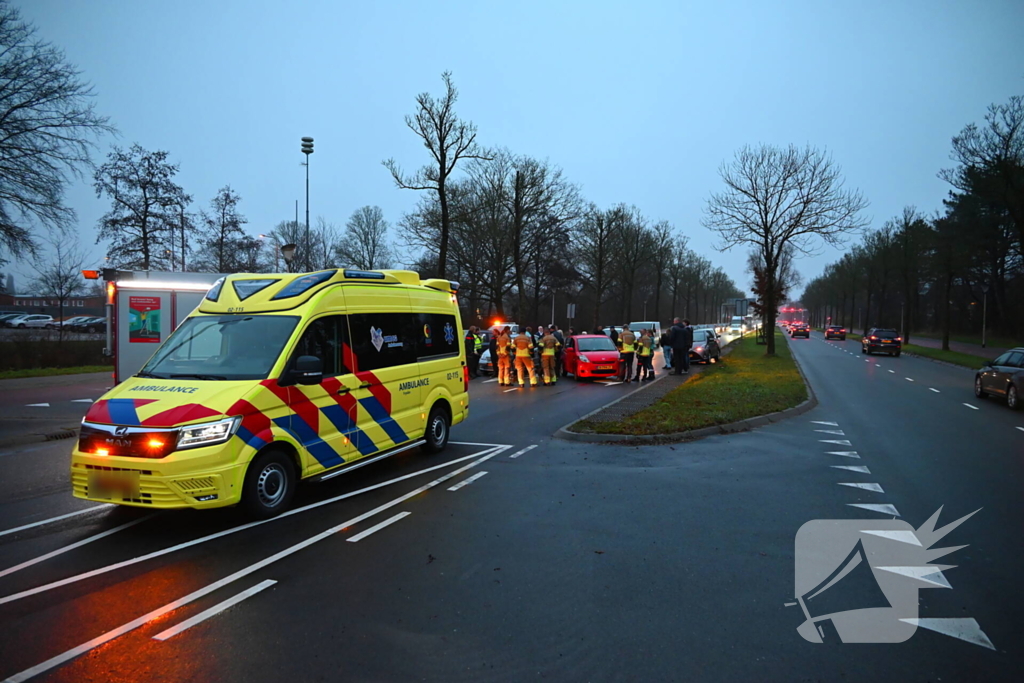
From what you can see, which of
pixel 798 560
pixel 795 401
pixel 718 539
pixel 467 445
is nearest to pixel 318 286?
pixel 467 445

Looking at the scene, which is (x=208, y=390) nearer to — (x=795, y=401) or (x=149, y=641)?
(x=149, y=641)

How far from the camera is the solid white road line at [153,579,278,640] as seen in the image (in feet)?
12.8

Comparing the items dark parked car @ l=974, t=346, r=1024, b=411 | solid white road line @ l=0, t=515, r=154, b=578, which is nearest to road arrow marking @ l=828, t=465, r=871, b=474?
solid white road line @ l=0, t=515, r=154, b=578

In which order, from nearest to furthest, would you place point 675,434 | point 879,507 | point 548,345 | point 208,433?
point 208,433 < point 879,507 < point 675,434 < point 548,345

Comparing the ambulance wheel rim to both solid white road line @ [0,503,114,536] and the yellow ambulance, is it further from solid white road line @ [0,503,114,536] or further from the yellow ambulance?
solid white road line @ [0,503,114,536]

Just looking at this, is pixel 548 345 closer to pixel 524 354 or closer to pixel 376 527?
pixel 524 354

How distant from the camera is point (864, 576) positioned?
192 inches

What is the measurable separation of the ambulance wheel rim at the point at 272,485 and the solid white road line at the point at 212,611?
4.90 feet

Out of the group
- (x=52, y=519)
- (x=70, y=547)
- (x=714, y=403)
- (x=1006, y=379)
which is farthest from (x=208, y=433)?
(x=1006, y=379)

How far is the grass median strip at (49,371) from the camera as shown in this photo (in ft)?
64.5

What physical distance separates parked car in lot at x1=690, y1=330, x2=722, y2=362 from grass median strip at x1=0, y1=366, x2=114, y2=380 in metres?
23.3

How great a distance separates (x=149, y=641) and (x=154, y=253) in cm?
3366

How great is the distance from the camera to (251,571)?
4.88 metres

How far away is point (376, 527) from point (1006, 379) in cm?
1685
